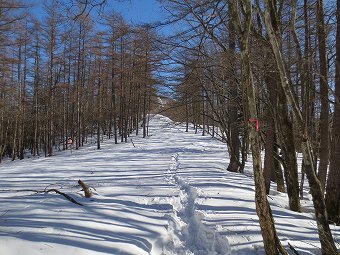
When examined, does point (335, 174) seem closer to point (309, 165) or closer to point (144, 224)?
point (309, 165)

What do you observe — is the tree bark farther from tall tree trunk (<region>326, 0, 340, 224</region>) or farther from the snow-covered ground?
tall tree trunk (<region>326, 0, 340, 224</region>)

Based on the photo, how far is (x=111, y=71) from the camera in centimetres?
2844

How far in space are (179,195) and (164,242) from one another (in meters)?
2.88

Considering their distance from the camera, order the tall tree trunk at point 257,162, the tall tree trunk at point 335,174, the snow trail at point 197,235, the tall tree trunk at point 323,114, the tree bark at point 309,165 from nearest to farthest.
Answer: the tall tree trunk at point 257,162 < the tree bark at point 309,165 < the snow trail at point 197,235 < the tall tree trunk at point 335,174 < the tall tree trunk at point 323,114

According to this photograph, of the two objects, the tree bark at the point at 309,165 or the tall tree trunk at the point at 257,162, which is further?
the tree bark at the point at 309,165

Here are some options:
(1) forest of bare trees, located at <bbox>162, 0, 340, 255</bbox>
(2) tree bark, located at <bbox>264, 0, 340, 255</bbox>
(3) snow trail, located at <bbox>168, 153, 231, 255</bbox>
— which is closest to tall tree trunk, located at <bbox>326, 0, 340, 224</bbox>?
(1) forest of bare trees, located at <bbox>162, 0, 340, 255</bbox>

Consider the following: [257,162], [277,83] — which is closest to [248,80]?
[257,162]

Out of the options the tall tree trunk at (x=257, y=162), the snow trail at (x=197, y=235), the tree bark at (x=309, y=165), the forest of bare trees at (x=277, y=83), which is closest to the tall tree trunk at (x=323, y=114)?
the forest of bare trees at (x=277, y=83)

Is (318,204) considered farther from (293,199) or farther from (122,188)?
(122,188)

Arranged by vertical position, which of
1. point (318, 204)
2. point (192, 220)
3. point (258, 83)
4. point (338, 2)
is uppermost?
point (338, 2)

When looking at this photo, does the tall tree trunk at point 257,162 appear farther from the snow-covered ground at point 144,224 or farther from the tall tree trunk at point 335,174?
the tall tree trunk at point 335,174

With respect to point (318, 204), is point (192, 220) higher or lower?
lower

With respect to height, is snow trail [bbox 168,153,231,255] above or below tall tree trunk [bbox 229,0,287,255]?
below

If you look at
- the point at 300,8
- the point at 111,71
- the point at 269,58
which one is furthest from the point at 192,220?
the point at 111,71
